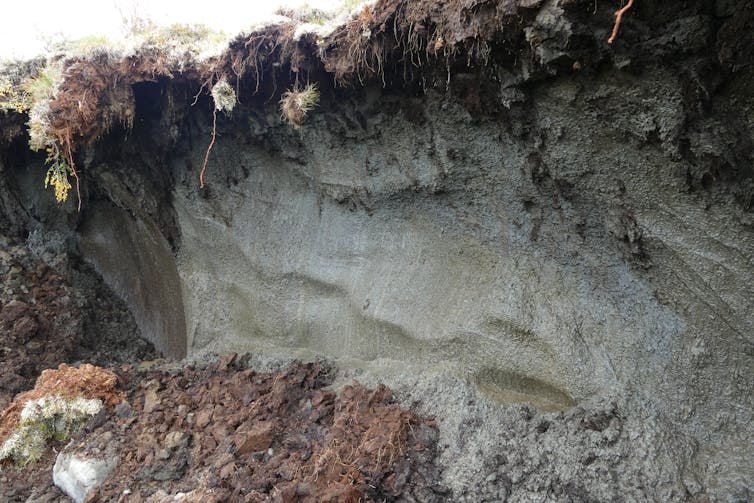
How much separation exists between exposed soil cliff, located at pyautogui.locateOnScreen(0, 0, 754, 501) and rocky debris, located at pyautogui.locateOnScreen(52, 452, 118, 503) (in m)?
1.68

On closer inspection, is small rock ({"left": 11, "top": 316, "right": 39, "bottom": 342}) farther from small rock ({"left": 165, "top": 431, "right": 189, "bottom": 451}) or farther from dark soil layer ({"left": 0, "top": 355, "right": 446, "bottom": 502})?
small rock ({"left": 165, "top": 431, "right": 189, "bottom": 451})

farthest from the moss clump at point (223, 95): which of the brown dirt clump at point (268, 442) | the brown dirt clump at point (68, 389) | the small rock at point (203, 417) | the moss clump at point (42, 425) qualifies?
the moss clump at point (42, 425)

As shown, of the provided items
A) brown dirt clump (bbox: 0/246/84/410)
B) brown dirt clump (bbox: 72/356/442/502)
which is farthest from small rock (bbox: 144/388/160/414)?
brown dirt clump (bbox: 0/246/84/410)

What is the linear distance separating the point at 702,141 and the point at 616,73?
52 centimetres

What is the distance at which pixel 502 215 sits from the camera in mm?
3348

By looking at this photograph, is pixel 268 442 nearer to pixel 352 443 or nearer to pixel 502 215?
pixel 352 443

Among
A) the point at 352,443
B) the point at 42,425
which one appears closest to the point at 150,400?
the point at 42,425

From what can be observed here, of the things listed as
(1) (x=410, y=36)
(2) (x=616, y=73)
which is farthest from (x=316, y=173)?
(2) (x=616, y=73)

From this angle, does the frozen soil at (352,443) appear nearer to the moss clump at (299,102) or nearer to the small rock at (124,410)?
the small rock at (124,410)

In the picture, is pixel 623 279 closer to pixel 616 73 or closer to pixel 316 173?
pixel 616 73

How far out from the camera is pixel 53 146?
419 centimetres

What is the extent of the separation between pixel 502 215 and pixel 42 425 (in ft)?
13.3

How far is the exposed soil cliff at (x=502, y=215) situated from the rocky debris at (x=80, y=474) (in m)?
1.68

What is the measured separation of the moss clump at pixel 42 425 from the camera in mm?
3916
